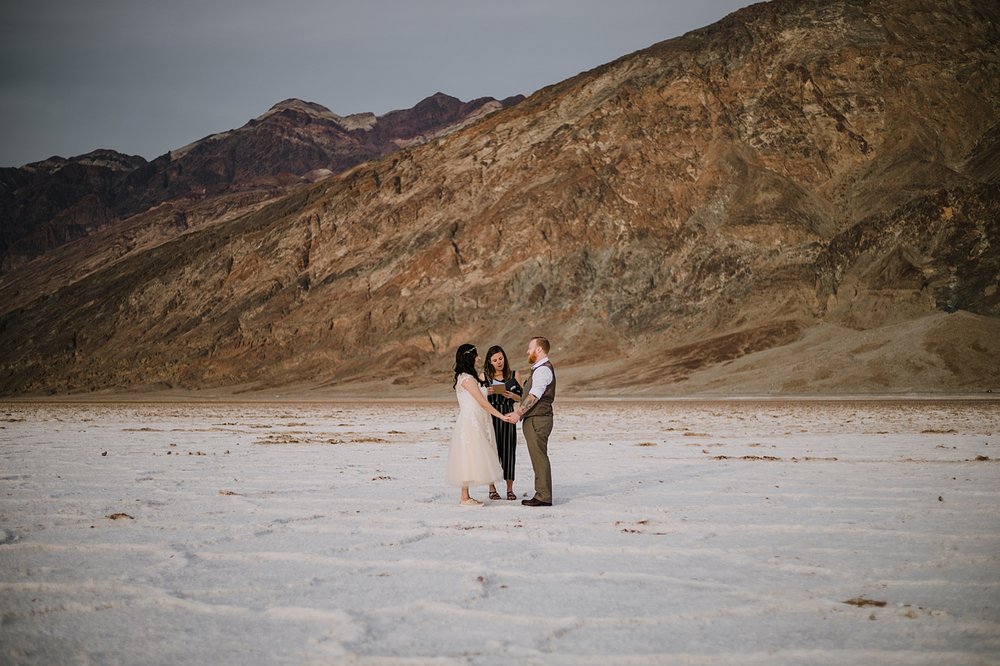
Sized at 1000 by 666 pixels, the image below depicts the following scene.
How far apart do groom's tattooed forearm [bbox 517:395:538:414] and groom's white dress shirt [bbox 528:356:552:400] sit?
0.04m

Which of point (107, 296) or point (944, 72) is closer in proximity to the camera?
point (944, 72)

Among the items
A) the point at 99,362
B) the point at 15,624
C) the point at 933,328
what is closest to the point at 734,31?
the point at 933,328

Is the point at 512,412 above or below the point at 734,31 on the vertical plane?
below

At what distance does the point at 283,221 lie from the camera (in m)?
82.2

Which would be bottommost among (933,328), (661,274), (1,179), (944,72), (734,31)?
(933,328)

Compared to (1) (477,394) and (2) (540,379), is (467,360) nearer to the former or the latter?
(1) (477,394)

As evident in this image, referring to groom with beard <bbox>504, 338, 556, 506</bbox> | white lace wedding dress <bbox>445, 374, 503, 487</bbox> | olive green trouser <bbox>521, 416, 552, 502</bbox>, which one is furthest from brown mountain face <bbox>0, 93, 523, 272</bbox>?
olive green trouser <bbox>521, 416, 552, 502</bbox>

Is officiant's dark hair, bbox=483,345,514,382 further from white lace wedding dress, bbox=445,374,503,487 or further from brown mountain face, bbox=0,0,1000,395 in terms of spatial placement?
brown mountain face, bbox=0,0,1000,395

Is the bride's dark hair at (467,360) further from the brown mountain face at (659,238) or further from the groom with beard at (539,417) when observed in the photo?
the brown mountain face at (659,238)

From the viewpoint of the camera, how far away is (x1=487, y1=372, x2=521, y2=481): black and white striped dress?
955cm

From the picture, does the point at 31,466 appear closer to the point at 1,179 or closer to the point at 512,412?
the point at 512,412

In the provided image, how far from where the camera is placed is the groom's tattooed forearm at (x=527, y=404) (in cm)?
896

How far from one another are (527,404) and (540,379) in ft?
0.97

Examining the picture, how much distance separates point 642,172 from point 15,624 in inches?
2601
